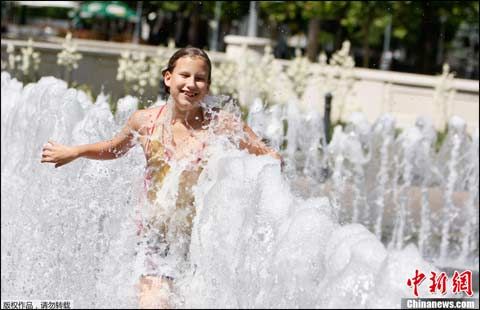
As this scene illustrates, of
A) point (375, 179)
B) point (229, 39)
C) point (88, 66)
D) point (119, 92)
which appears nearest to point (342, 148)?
point (375, 179)

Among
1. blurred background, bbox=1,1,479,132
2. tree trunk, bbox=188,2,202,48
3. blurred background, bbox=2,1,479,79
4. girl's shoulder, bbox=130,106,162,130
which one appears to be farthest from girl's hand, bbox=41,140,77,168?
tree trunk, bbox=188,2,202,48

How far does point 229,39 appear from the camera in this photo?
22156 millimetres

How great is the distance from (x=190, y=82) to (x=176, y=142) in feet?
0.80

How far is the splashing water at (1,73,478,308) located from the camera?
3510mm

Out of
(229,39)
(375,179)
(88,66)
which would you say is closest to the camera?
(375,179)

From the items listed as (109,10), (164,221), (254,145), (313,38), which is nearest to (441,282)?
(254,145)

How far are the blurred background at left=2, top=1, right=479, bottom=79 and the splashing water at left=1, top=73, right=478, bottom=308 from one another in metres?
13.2

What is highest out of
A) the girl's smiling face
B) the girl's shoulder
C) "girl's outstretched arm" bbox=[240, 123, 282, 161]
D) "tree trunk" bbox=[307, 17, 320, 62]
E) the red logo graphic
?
"tree trunk" bbox=[307, 17, 320, 62]

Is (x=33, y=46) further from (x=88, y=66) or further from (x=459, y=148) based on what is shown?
(x=459, y=148)

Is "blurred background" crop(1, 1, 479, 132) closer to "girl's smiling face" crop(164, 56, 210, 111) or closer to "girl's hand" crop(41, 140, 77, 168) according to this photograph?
"girl's hand" crop(41, 140, 77, 168)

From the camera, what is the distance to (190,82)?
4.40m

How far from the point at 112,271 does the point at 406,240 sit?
6.22m

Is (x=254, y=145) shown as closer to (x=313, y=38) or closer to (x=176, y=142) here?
(x=176, y=142)

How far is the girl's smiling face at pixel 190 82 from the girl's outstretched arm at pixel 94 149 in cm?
24
